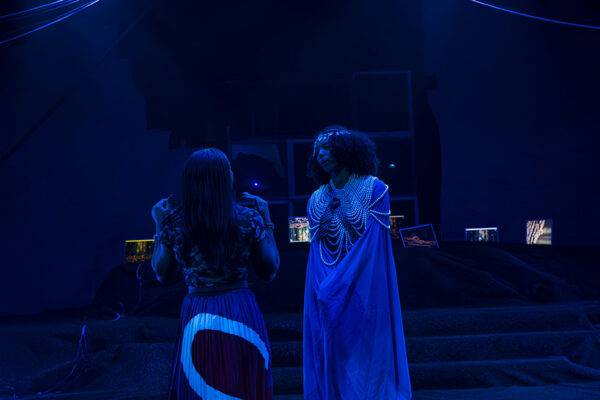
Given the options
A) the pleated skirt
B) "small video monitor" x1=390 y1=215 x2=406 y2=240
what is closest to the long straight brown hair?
the pleated skirt

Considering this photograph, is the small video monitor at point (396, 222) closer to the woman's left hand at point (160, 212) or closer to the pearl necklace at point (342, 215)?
the pearl necklace at point (342, 215)

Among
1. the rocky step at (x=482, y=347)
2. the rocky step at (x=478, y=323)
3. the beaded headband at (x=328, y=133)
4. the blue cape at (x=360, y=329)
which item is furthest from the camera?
the rocky step at (x=478, y=323)

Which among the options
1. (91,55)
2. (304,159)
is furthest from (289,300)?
(91,55)

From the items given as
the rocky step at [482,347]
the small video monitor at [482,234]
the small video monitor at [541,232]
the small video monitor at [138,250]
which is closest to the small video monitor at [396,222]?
the small video monitor at [482,234]

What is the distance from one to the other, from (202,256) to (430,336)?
2.32 metres

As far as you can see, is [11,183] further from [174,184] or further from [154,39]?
[154,39]

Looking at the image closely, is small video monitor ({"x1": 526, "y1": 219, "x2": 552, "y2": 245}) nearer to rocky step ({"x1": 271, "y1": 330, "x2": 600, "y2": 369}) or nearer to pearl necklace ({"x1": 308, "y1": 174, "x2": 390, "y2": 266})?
rocky step ({"x1": 271, "y1": 330, "x2": 600, "y2": 369})

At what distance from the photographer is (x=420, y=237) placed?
4.62 meters

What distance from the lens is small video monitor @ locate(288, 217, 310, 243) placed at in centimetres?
501

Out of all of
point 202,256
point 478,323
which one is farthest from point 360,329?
point 478,323

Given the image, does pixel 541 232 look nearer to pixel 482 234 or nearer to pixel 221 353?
pixel 482 234

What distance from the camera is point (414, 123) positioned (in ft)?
18.8

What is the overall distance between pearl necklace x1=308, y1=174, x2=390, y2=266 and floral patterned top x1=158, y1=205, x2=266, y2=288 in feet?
2.68

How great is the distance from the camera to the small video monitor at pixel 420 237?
4551 millimetres
